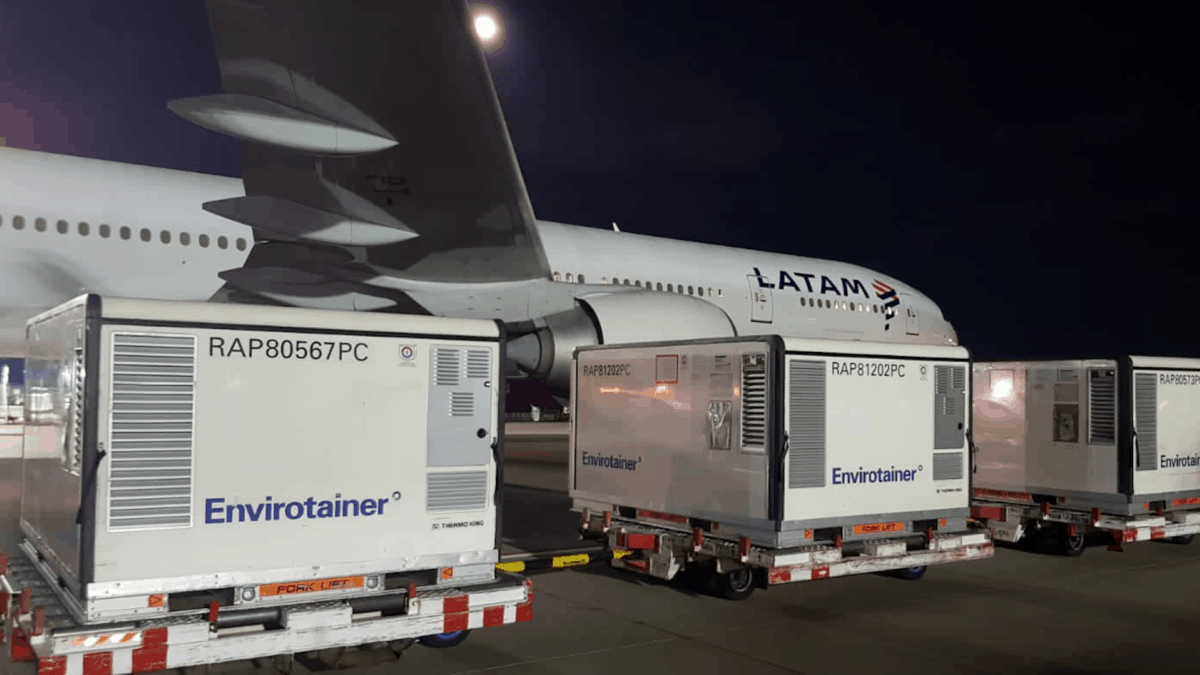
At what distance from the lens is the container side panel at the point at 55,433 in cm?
489

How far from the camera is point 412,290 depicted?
10.8 m

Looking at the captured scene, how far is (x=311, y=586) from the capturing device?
17.8ft

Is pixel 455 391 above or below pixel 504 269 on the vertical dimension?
below

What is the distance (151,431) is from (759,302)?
12.8 metres

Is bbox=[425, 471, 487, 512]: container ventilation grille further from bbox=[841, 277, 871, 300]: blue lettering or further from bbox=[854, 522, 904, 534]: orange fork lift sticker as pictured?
bbox=[841, 277, 871, 300]: blue lettering

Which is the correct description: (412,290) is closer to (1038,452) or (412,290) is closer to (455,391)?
(455,391)

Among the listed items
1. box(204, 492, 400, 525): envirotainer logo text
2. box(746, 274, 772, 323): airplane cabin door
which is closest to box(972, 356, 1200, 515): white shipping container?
box(746, 274, 772, 323): airplane cabin door

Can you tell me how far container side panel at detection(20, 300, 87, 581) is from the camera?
16.1 ft

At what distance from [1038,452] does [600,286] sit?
19.5 ft

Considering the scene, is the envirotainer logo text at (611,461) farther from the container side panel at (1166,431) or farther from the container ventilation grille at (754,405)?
the container side panel at (1166,431)

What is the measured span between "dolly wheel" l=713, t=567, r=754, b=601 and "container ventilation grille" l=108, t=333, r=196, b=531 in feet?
17.0

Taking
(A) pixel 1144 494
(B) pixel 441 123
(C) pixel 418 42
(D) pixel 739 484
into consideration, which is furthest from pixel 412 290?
(A) pixel 1144 494

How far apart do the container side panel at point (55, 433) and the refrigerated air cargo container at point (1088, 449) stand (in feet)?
32.8

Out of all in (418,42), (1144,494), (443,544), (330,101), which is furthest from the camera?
(1144,494)
